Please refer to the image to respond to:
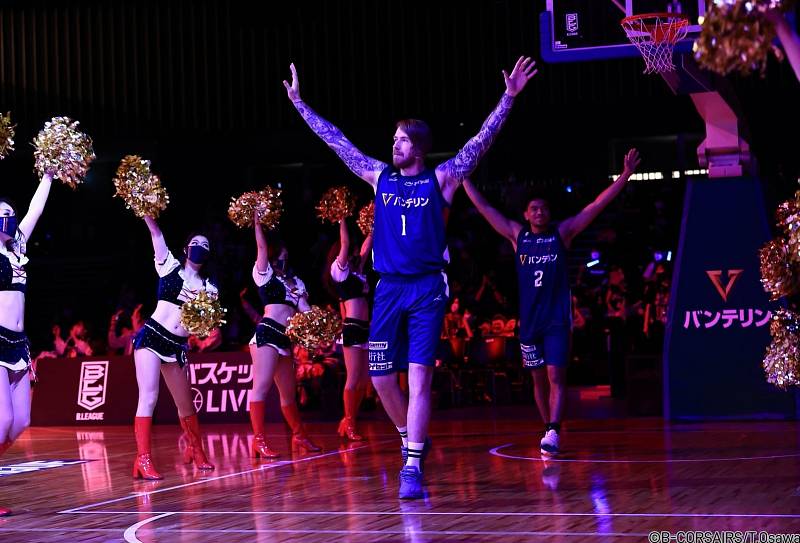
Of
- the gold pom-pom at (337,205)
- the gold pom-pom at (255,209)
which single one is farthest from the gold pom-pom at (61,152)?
the gold pom-pom at (337,205)

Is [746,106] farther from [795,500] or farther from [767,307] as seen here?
[795,500]

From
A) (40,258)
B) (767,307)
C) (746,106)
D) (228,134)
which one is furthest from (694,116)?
(40,258)

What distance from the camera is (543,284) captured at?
8391mm

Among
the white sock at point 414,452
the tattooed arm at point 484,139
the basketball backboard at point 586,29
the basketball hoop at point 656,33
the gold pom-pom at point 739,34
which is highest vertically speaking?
the basketball backboard at point 586,29

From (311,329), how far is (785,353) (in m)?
3.87

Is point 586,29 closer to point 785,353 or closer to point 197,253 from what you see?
point 197,253

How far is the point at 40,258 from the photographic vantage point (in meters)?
21.5

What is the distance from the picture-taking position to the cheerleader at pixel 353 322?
9.98 m

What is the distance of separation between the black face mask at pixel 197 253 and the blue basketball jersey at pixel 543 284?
2375mm

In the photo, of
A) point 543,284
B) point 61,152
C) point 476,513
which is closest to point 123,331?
point 543,284

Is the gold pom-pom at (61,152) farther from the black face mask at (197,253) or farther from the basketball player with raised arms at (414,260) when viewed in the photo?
the basketball player with raised arms at (414,260)

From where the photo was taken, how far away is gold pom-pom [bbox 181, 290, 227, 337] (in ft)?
25.3

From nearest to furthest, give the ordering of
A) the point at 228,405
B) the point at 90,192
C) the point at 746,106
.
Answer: the point at 228,405, the point at 746,106, the point at 90,192

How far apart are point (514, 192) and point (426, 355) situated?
1362 cm
